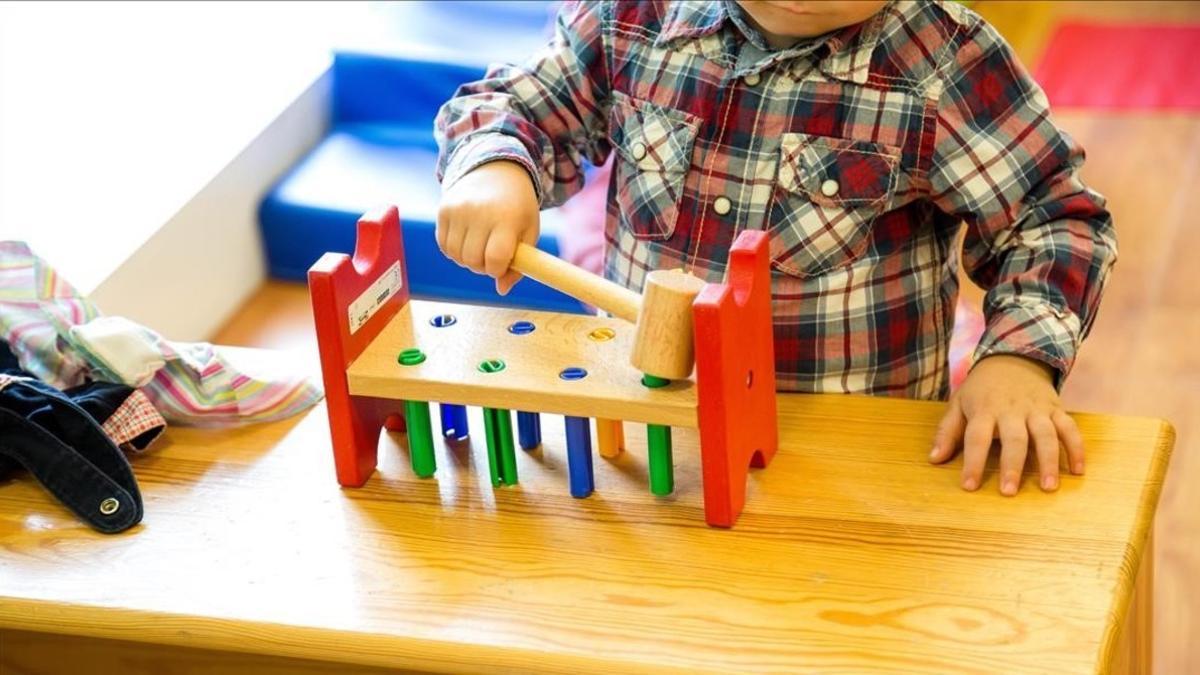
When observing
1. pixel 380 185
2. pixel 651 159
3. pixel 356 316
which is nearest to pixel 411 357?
A: pixel 356 316

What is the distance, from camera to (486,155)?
3.36ft

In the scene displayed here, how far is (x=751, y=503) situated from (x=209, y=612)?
319mm

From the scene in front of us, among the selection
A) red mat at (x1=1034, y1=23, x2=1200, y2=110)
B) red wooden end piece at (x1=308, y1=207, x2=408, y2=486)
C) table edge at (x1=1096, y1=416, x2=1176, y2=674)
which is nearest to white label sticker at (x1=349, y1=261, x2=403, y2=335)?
red wooden end piece at (x1=308, y1=207, x2=408, y2=486)

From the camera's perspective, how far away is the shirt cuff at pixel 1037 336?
3.14 feet

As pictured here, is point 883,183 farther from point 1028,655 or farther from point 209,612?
point 209,612

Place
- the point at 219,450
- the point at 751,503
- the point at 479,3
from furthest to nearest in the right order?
the point at 479,3, the point at 219,450, the point at 751,503

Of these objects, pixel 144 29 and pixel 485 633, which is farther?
pixel 144 29

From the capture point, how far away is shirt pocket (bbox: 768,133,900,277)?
40.2 inches

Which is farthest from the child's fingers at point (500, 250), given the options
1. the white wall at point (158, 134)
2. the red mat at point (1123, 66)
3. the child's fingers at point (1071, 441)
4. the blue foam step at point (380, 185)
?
the red mat at point (1123, 66)

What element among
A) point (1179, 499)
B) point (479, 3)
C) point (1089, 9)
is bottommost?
point (1179, 499)

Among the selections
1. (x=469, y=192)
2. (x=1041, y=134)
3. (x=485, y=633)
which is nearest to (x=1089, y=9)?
(x=1041, y=134)

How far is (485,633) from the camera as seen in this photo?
2.66ft

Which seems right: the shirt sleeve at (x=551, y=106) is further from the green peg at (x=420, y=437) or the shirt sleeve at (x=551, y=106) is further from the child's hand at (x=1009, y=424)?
the child's hand at (x=1009, y=424)

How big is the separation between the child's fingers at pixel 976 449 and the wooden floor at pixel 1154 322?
0.52 meters
